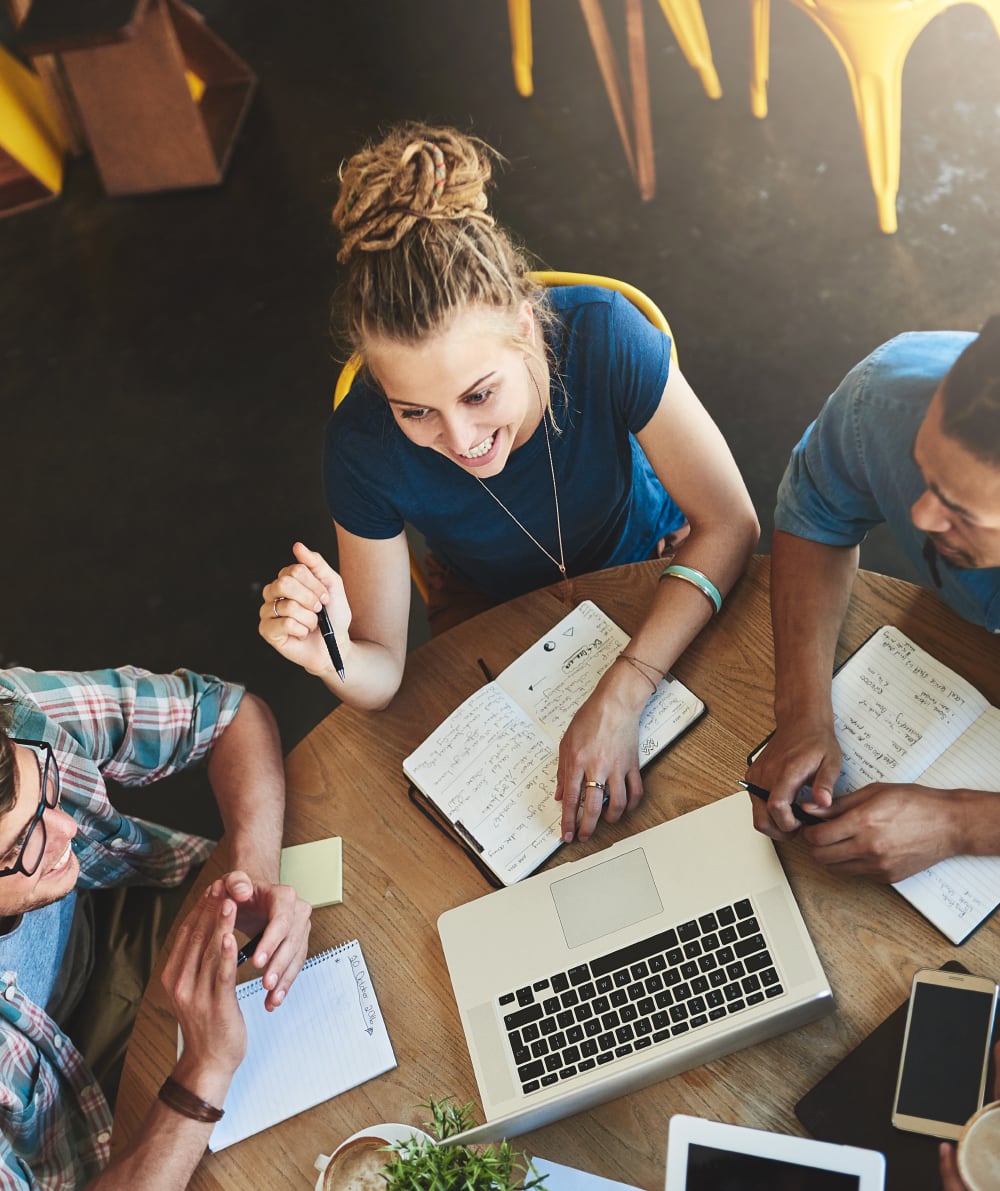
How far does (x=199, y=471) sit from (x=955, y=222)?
2.21 m

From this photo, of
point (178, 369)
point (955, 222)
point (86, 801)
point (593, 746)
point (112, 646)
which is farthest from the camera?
point (178, 369)

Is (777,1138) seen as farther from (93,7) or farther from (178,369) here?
(93,7)

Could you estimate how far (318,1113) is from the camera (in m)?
1.21

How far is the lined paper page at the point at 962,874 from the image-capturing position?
3.82ft

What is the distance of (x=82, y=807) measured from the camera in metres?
1.44

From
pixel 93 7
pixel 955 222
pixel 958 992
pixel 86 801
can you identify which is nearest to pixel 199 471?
pixel 93 7

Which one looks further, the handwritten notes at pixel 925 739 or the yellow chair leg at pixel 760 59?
the yellow chair leg at pixel 760 59

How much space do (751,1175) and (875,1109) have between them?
0.22m

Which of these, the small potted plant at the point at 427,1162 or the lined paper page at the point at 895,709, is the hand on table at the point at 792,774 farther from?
the small potted plant at the point at 427,1162

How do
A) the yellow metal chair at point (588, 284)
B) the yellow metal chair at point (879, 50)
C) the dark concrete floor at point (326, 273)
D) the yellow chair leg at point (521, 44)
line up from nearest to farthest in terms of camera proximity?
the yellow metal chair at point (588, 284), the yellow metal chair at point (879, 50), the dark concrete floor at point (326, 273), the yellow chair leg at point (521, 44)

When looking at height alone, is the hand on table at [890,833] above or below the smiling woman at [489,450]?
below

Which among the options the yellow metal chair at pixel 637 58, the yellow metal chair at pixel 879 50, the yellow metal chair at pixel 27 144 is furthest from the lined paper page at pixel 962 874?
the yellow metal chair at pixel 27 144

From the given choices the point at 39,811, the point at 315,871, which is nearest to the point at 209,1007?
the point at 315,871

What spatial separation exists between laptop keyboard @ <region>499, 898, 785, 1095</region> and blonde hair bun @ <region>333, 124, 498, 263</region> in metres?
0.89
